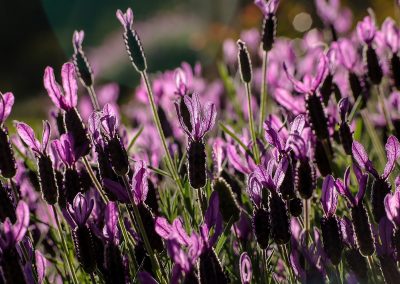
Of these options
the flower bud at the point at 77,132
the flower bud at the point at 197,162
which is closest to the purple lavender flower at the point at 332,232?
the flower bud at the point at 197,162

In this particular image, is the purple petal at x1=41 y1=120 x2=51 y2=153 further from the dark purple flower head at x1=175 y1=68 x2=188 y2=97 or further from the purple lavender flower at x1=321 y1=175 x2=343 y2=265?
the dark purple flower head at x1=175 y1=68 x2=188 y2=97

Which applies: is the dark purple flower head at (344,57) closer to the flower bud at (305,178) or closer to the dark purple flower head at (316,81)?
the dark purple flower head at (316,81)

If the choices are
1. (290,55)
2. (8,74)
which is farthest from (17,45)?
(290,55)

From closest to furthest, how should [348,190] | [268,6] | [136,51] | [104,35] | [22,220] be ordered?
[22,220], [348,190], [136,51], [268,6], [104,35]

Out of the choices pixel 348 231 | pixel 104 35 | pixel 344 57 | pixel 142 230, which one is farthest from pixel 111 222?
pixel 104 35

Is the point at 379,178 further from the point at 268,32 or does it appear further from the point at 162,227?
the point at 268,32

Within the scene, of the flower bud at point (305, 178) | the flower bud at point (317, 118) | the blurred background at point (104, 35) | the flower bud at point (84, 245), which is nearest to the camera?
the flower bud at point (84, 245)

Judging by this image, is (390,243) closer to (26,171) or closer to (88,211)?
(88,211)
